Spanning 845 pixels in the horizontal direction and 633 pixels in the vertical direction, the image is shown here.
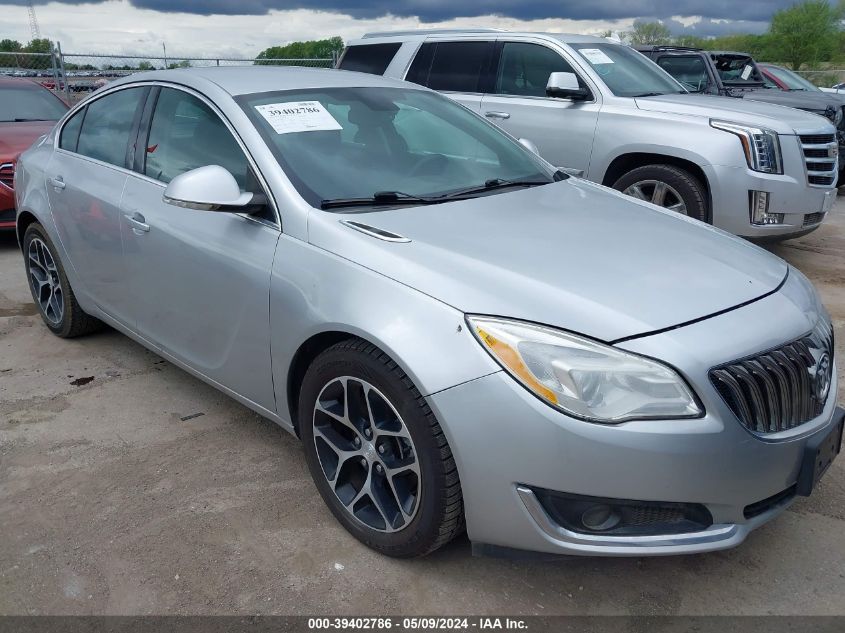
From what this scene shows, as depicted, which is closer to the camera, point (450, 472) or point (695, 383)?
point (695, 383)

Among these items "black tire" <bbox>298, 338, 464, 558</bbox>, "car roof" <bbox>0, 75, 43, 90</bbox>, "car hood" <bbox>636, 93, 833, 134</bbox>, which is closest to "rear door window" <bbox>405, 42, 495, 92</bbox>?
"car hood" <bbox>636, 93, 833, 134</bbox>

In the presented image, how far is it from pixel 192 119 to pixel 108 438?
1.48m

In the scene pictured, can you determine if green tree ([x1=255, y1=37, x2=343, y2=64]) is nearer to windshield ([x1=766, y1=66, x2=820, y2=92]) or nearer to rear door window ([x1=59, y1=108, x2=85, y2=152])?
windshield ([x1=766, y1=66, x2=820, y2=92])

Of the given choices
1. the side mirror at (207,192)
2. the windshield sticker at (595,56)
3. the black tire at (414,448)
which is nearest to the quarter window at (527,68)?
the windshield sticker at (595,56)

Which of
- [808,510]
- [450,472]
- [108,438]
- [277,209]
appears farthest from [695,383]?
[108,438]

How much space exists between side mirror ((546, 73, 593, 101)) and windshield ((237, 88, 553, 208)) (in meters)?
2.77

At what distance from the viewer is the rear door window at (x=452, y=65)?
7156 millimetres

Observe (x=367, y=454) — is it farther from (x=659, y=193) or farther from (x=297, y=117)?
(x=659, y=193)

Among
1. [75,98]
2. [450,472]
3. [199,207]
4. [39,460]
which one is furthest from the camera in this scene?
[75,98]

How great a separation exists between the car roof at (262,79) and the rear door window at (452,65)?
11.5ft

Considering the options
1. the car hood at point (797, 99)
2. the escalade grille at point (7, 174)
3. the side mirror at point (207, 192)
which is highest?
the side mirror at point (207, 192)

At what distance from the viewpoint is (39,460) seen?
3.27 m

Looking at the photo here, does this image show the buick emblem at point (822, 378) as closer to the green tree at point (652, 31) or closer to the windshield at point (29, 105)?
the windshield at point (29, 105)

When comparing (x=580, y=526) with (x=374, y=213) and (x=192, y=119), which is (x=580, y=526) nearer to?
(x=374, y=213)
